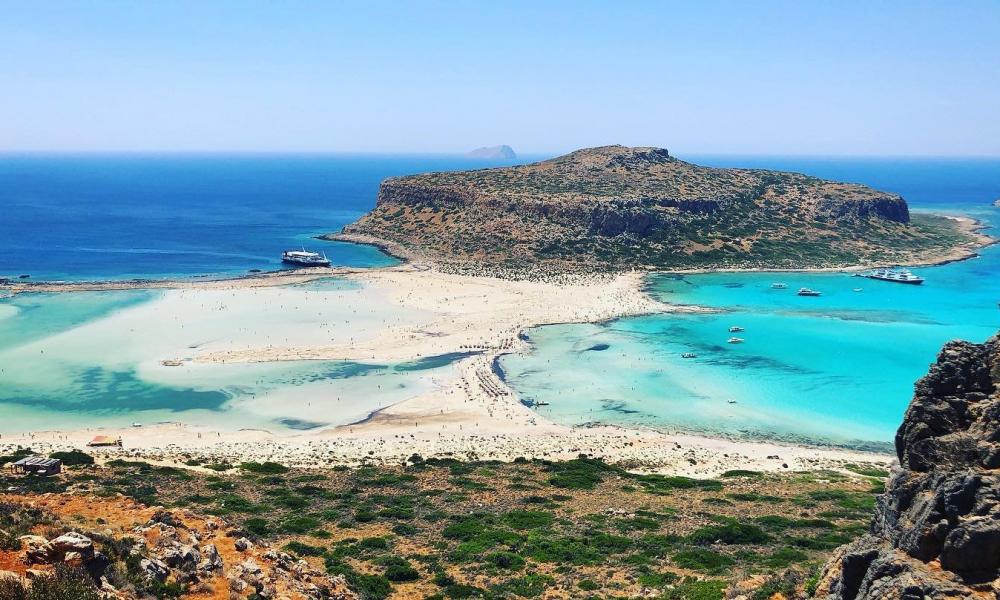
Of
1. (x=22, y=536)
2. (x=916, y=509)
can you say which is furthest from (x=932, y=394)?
(x=22, y=536)

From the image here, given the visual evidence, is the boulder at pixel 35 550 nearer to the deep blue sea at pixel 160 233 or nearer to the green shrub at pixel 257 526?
the green shrub at pixel 257 526

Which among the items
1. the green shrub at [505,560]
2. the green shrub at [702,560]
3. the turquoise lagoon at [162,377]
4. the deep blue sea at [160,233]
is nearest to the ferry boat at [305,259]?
the deep blue sea at [160,233]

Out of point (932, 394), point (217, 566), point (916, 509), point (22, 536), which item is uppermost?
point (932, 394)

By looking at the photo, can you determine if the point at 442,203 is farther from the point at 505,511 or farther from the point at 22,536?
the point at 22,536

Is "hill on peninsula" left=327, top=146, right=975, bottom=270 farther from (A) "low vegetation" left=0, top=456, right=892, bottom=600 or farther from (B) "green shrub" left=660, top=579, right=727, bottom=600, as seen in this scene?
(B) "green shrub" left=660, top=579, right=727, bottom=600

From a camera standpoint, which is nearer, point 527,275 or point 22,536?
point 22,536

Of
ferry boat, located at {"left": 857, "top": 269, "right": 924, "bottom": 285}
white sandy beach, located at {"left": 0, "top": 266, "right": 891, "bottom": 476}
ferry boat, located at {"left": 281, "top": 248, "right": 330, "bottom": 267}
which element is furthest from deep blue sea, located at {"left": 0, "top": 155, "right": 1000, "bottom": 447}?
ferry boat, located at {"left": 281, "top": 248, "right": 330, "bottom": 267}
